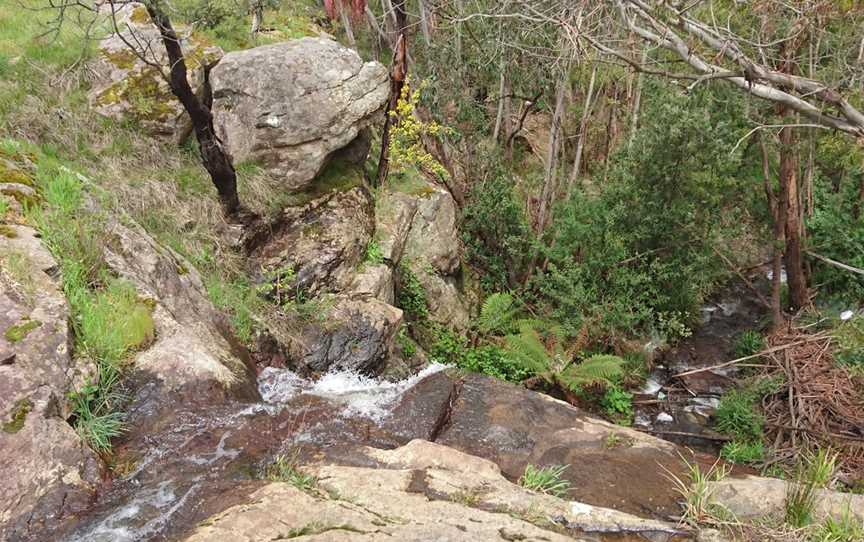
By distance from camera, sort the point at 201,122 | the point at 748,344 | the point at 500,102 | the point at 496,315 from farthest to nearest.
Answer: the point at 500,102, the point at 748,344, the point at 496,315, the point at 201,122

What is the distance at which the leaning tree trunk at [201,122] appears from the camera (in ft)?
19.4

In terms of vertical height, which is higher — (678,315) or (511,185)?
(511,185)

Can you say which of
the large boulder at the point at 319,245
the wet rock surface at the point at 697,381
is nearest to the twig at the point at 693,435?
the wet rock surface at the point at 697,381

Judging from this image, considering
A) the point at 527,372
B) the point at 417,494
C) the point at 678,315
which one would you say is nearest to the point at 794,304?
the point at 678,315

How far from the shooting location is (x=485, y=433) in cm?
510

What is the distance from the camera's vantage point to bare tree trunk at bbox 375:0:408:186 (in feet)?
27.1

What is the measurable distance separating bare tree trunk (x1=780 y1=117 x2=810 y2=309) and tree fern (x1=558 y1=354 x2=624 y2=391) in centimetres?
400

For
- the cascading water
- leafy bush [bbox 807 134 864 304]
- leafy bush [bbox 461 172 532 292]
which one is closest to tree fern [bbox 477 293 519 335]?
leafy bush [bbox 461 172 532 292]

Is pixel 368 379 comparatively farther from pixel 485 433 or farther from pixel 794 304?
pixel 794 304

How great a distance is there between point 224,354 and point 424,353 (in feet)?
10.5

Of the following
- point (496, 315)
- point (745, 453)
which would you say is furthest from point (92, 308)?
point (745, 453)

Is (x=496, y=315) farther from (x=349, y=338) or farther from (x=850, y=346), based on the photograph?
(x=850, y=346)

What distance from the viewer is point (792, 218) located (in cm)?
918

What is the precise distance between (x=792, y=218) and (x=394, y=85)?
654 cm
